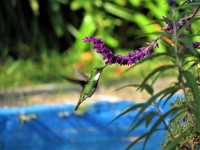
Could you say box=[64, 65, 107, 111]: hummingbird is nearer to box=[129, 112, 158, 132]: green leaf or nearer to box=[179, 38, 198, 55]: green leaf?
box=[129, 112, 158, 132]: green leaf

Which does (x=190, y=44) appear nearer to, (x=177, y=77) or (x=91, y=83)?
(x=177, y=77)

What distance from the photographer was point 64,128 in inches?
283

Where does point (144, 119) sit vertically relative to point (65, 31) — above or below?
below

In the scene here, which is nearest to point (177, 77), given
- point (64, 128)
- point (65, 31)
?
point (64, 128)

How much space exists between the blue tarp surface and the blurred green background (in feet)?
3.41

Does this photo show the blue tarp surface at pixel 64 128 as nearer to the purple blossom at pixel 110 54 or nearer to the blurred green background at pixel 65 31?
the blurred green background at pixel 65 31

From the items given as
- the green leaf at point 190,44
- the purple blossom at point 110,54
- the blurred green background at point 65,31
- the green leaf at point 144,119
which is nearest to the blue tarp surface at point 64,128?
the blurred green background at point 65,31

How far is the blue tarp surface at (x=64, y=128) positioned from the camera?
688cm

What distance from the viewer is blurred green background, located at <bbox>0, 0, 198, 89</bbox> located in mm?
8539

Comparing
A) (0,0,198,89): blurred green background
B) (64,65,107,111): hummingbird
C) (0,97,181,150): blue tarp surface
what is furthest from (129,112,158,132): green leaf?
(0,0,198,89): blurred green background

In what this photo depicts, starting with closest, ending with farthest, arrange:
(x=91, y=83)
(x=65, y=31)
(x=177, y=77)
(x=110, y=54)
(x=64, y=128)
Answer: (x=177, y=77) → (x=110, y=54) → (x=91, y=83) → (x=64, y=128) → (x=65, y=31)

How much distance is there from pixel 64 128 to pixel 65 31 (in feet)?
8.50

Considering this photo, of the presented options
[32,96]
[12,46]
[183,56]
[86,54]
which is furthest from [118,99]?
[183,56]

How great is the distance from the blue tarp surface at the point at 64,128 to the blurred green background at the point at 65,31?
1039 mm
